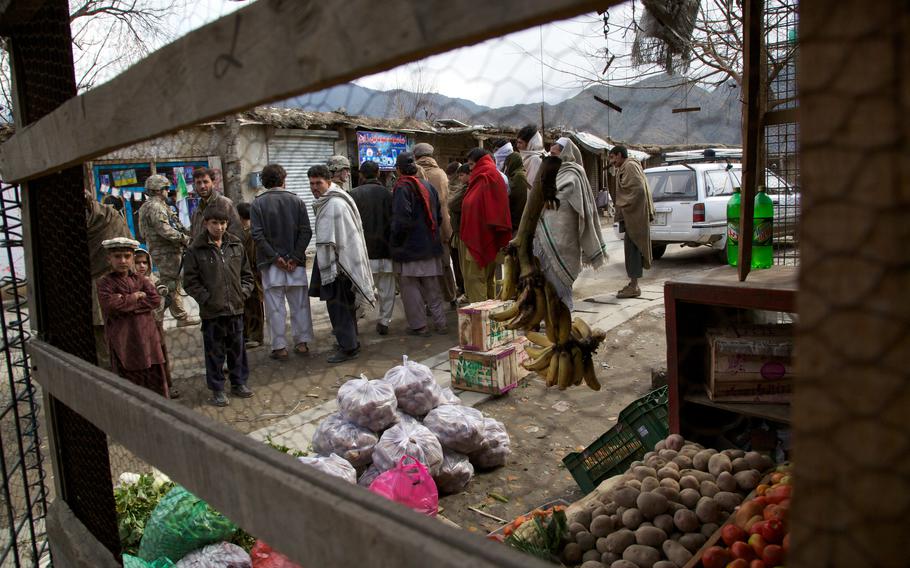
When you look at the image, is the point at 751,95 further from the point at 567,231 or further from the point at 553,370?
the point at 553,370

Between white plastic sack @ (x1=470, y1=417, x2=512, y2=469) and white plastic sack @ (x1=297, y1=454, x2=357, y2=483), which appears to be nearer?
white plastic sack @ (x1=297, y1=454, x2=357, y2=483)

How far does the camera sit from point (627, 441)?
284 cm

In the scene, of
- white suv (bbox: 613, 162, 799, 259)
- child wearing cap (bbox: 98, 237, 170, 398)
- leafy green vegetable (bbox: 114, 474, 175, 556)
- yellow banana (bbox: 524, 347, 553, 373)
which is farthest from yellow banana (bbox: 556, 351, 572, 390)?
white suv (bbox: 613, 162, 799, 259)

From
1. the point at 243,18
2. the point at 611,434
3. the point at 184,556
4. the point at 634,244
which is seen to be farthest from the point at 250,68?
the point at 634,244

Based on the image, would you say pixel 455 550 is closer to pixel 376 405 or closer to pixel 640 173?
pixel 376 405

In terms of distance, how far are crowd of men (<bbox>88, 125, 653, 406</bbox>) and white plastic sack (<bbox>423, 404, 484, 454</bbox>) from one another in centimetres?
97

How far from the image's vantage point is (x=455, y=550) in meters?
0.55

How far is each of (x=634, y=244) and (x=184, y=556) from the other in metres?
5.42

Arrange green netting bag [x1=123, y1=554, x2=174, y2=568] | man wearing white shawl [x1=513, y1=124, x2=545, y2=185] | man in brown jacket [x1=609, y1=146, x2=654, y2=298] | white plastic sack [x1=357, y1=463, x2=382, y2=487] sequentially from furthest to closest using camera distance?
man in brown jacket [x1=609, y1=146, x2=654, y2=298] → white plastic sack [x1=357, y1=463, x2=382, y2=487] → green netting bag [x1=123, y1=554, x2=174, y2=568] → man wearing white shawl [x1=513, y1=124, x2=545, y2=185]

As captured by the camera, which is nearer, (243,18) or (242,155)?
(243,18)

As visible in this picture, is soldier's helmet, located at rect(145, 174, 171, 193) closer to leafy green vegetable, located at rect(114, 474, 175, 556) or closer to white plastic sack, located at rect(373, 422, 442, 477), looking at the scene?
leafy green vegetable, located at rect(114, 474, 175, 556)

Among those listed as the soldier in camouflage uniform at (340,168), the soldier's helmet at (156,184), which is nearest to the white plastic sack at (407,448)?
the soldier in camouflage uniform at (340,168)

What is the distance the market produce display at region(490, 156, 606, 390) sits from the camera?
1.48m

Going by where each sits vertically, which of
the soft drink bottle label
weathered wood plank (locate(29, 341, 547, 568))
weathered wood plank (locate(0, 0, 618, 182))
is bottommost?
weathered wood plank (locate(29, 341, 547, 568))
